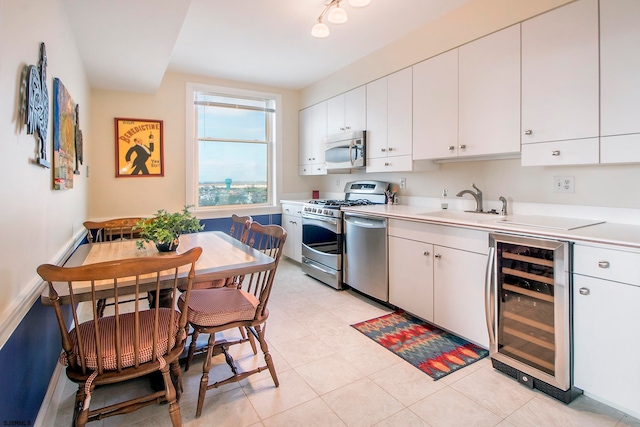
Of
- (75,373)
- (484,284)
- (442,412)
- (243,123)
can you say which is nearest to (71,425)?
(75,373)

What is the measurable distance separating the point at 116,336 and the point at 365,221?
2251 millimetres

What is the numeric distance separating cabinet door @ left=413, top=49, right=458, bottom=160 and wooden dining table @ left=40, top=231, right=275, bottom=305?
1.80m

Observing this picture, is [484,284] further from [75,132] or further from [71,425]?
[75,132]

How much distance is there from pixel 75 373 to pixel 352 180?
3535mm

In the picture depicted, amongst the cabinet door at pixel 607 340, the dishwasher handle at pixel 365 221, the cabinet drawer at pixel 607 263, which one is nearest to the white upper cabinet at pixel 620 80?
the cabinet drawer at pixel 607 263

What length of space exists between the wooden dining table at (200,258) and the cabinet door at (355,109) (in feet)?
6.78

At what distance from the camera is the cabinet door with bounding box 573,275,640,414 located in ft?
5.08

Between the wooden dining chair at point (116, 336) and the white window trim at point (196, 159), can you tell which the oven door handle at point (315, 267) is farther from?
the wooden dining chair at point (116, 336)

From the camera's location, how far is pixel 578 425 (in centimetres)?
159

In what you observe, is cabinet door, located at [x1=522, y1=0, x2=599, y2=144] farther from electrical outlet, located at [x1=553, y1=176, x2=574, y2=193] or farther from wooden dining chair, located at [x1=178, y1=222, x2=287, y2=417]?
wooden dining chair, located at [x1=178, y1=222, x2=287, y2=417]

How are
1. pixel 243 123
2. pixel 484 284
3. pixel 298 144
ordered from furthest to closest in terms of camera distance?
pixel 298 144 → pixel 243 123 → pixel 484 284

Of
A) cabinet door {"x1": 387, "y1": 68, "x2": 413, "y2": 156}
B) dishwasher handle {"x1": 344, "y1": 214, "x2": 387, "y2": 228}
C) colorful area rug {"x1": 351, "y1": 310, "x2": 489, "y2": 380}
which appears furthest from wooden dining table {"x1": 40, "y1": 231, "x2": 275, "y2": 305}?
cabinet door {"x1": 387, "y1": 68, "x2": 413, "y2": 156}

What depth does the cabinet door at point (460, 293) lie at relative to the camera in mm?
2195

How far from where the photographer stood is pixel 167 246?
6.56 feet
